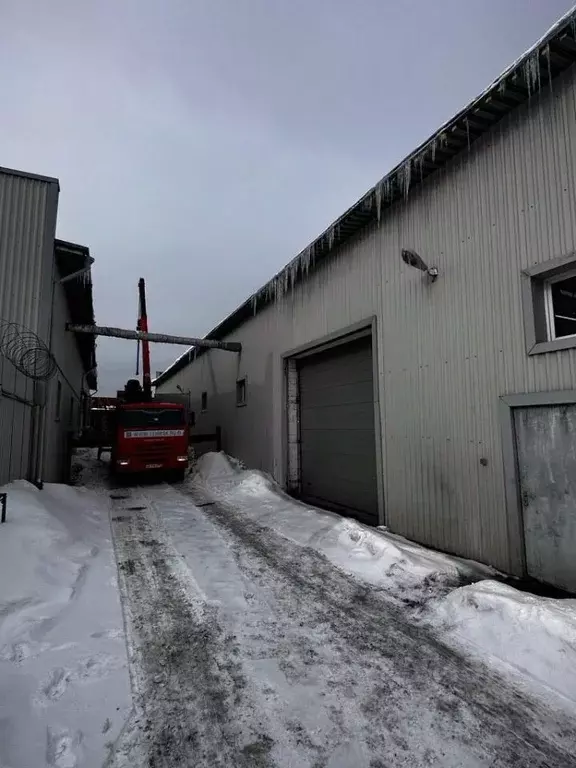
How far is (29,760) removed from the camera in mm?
2027

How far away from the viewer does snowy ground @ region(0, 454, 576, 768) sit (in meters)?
2.20

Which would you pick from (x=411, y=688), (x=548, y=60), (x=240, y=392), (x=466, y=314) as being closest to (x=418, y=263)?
(x=466, y=314)

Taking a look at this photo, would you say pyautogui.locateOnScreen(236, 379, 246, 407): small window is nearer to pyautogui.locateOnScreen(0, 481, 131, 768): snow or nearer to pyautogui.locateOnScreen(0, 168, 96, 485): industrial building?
pyautogui.locateOnScreen(0, 168, 96, 485): industrial building

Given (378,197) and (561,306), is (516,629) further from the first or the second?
(378,197)

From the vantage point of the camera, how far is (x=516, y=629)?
3.26 metres

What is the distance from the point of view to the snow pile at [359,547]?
4590 millimetres

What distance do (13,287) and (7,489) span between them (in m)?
4.10

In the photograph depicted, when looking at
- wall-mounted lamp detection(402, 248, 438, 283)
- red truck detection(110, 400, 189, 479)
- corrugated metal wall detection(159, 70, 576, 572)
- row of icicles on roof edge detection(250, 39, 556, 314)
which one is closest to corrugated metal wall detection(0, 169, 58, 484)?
red truck detection(110, 400, 189, 479)

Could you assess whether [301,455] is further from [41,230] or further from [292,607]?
[41,230]

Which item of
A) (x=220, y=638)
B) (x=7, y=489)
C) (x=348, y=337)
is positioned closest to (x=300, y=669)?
(x=220, y=638)

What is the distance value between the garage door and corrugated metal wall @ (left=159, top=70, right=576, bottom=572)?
0.80m

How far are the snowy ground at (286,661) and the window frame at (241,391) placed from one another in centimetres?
818

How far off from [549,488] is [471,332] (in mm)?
2015

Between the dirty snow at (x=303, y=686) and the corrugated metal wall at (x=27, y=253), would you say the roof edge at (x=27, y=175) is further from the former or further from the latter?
the dirty snow at (x=303, y=686)
